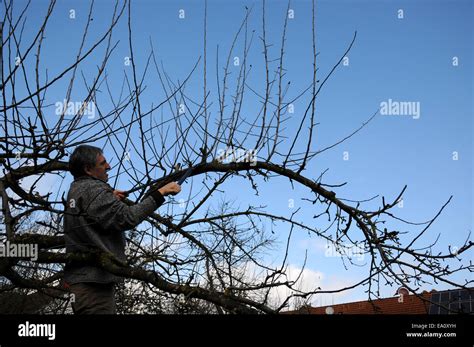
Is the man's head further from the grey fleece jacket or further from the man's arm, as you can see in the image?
the man's arm

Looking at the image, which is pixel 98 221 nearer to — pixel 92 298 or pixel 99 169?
pixel 92 298

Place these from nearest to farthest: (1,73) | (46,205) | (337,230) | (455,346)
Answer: (46,205)
(1,73)
(455,346)
(337,230)

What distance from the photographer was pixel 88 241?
157 inches

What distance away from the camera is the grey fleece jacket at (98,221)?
12.0ft

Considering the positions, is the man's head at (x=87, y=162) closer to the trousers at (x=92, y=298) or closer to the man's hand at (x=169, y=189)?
the man's hand at (x=169, y=189)

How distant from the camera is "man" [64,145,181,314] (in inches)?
145

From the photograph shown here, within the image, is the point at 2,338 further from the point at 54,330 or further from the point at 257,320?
the point at 257,320

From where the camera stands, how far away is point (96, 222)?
352 cm

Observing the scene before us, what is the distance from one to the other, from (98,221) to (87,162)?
0.72m

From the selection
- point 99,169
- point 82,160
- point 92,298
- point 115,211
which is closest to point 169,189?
point 115,211

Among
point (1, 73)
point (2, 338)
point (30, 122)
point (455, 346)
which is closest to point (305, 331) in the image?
point (455, 346)

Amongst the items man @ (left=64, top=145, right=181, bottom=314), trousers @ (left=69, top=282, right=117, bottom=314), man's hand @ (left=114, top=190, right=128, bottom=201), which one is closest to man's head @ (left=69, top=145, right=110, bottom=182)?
man @ (left=64, top=145, right=181, bottom=314)

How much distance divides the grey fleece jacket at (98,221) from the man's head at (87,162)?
8 centimetres

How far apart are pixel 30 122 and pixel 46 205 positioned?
0.72 meters
